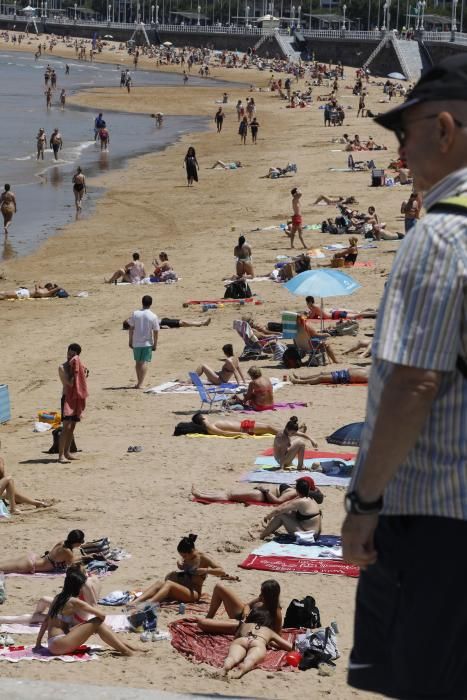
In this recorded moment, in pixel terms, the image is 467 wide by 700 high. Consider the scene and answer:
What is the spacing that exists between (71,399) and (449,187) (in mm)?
10450

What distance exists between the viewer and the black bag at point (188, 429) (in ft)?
43.3

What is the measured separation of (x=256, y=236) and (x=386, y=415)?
24.7m

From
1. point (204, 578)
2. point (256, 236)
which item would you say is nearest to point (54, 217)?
point (256, 236)

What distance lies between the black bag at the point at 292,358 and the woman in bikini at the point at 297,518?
20.4 feet

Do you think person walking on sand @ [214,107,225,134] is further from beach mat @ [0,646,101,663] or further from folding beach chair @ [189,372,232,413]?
beach mat @ [0,646,101,663]

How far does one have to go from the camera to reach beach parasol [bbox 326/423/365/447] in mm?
12117

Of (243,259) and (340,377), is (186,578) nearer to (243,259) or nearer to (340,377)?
(340,377)

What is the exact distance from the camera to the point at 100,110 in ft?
215

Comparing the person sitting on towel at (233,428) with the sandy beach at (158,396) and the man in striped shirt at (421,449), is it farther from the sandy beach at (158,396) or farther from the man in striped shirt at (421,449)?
the man in striped shirt at (421,449)

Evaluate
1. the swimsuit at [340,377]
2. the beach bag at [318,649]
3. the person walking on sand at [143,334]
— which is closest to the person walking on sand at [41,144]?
the person walking on sand at [143,334]

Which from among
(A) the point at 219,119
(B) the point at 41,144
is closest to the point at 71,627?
(B) the point at 41,144

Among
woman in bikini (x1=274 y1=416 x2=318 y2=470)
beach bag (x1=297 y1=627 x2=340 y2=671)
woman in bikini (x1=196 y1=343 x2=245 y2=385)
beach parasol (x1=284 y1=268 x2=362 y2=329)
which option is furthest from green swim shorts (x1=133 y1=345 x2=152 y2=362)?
beach bag (x1=297 y1=627 x2=340 y2=671)

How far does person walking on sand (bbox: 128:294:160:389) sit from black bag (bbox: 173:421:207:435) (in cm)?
219

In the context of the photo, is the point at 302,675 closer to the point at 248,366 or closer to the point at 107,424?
the point at 107,424
